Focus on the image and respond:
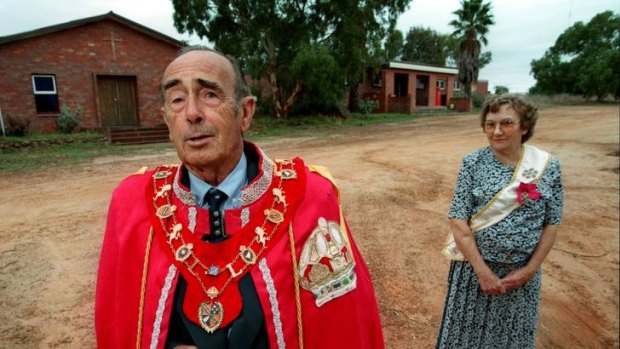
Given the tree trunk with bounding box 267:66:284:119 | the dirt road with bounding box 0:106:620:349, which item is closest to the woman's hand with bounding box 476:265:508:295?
the dirt road with bounding box 0:106:620:349

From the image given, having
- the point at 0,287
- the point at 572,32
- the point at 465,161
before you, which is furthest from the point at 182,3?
the point at 572,32

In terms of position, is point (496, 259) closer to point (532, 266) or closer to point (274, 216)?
point (532, 266)

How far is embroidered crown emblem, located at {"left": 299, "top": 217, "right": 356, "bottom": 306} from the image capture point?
1.61m

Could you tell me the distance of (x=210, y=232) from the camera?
65.8 inches

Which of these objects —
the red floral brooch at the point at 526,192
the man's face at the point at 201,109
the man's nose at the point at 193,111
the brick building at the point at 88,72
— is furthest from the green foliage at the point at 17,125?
the red floral brooch at the point at 526,192

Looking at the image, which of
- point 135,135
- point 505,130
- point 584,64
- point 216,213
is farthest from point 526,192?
point 584,64

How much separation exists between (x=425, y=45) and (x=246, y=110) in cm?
5360

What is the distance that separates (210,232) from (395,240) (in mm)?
3843

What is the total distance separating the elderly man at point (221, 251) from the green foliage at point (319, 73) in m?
16.5

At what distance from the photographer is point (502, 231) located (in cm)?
239

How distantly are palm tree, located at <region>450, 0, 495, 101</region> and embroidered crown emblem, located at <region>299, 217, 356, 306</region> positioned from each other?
34.5 metres

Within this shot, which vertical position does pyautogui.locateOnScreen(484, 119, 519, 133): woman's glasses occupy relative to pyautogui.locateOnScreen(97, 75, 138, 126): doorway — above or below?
below

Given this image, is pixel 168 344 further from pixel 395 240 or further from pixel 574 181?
pixel 574 181

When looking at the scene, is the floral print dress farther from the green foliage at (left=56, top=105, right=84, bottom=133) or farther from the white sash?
the green foliage at (left=56, top=105, right=84, bottom=133)
